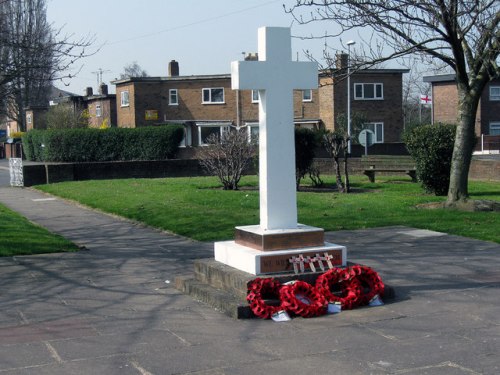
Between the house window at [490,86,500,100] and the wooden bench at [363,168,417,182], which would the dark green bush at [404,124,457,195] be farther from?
the house window at [490,86,500,100]

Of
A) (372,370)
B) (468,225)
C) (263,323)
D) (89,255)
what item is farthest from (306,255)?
(468,225)

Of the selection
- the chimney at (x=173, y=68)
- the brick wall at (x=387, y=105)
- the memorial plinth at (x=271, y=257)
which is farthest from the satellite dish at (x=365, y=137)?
the chimney at (x=173, y=68)

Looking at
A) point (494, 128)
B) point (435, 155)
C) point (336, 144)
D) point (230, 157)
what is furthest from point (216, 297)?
point (494, 128)

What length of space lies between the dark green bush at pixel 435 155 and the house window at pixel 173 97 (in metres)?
35.6

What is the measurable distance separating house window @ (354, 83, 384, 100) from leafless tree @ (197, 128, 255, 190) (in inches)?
1135

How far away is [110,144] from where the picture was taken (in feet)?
126

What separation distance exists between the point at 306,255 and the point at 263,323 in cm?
103

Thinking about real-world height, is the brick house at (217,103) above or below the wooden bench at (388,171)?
above

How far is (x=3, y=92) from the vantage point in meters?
14.2

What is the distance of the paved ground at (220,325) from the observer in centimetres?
571

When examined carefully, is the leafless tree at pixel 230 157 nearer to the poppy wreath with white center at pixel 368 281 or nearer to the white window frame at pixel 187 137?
the poppy wreath with white center at pixel 368 281

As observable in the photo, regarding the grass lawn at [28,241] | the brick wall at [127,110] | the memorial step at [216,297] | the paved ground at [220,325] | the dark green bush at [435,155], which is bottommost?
the paved ground at [220,325]

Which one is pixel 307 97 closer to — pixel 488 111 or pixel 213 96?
pixel 213 96

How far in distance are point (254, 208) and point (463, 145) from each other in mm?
4748
